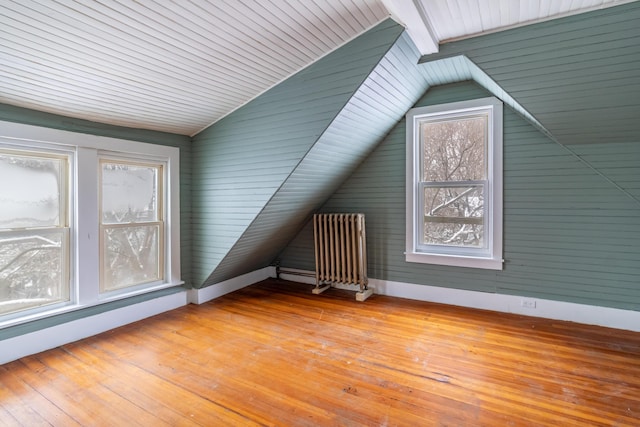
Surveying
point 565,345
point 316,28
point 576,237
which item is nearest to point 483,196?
point 576,237

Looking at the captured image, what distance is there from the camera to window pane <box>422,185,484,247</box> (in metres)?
3.46

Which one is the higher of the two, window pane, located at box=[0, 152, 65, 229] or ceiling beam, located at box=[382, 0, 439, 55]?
ceiling beam, located at box=[382, 0, 439, 55]

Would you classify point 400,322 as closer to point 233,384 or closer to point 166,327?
point 233,384

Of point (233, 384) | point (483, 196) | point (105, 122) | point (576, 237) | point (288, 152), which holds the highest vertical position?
point (105, 122)

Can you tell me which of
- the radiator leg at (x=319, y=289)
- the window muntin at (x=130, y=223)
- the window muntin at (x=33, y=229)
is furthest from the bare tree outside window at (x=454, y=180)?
the window muntin at (x=33, y=229)

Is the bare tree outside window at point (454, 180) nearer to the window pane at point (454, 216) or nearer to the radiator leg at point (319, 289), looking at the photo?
the window pane at point (454, 216)

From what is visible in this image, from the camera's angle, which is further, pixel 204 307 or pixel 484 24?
pixel 204 307

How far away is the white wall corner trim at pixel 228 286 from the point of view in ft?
12.1

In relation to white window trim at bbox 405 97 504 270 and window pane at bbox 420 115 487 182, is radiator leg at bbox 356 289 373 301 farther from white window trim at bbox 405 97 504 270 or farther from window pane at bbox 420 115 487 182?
window pane at bbox 420 115 487 182

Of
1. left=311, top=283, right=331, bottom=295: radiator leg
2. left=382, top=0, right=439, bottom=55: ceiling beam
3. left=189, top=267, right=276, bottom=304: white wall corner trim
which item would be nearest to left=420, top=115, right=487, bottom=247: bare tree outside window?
left=382, top=0, right=439, bottom=55: ceiling beam

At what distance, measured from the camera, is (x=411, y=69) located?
2.86 meters

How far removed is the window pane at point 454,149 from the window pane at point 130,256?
9.98 feet

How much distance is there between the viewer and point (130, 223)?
10.5ft

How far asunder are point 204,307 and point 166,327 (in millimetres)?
571
